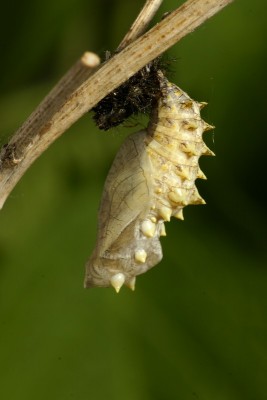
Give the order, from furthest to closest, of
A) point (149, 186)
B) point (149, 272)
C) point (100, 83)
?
point (149, 272) < point (149, 186) < point (100, 83)

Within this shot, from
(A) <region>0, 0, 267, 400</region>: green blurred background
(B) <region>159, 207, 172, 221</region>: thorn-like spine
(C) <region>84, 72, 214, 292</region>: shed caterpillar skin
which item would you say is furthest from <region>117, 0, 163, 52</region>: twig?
(A) <region>0, 0, 267, 400</region>: green blurred background

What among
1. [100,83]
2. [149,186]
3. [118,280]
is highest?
[100,83]

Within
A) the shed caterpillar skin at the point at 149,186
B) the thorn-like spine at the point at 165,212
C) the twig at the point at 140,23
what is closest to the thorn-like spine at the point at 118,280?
the shed caterpillar skin at the point at 149,186

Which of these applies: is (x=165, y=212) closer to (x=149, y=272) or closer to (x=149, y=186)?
(x=149, y=186)

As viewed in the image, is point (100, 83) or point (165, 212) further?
point (165, 212)

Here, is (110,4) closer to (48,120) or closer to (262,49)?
(262,49)

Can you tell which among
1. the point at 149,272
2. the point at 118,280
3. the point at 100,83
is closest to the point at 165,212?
the point at 118,280

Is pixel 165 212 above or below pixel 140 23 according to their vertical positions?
below

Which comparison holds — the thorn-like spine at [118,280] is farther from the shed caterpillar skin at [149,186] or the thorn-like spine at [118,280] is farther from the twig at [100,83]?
the twig at [100,83]
